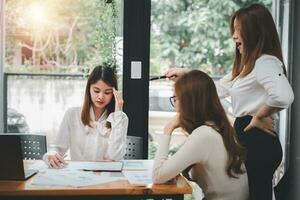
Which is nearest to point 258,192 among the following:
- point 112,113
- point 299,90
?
point 112,113

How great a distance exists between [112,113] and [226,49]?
4.38ft

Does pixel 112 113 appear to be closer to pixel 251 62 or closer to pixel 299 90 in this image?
pixel 251 62

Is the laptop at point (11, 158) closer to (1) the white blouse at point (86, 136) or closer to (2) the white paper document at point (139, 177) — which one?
(2) the white paper document at point (139, 177)

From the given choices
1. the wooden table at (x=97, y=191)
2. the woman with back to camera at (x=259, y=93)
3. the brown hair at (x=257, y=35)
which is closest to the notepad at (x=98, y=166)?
the wooden table at (x=97, y=191)

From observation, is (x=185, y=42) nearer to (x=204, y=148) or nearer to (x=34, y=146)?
(x=34, y=146)

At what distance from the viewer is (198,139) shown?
2008 millimetres

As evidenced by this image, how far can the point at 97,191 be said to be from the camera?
74.4 inches

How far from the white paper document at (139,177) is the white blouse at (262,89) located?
66 cm

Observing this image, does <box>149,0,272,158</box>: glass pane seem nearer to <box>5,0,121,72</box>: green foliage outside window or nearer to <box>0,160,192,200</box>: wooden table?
<box>5,0,121,72</box>: green foliage outside window

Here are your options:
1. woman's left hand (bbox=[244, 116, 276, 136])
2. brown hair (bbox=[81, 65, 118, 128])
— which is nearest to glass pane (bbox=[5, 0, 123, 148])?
brown hair (bbox=[81, 65, 118, 128])

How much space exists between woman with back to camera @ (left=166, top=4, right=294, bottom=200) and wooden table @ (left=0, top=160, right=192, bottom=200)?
1.79ft

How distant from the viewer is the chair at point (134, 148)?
289 cm

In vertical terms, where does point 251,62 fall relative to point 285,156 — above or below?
above

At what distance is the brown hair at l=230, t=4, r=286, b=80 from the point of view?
8.03 ft
